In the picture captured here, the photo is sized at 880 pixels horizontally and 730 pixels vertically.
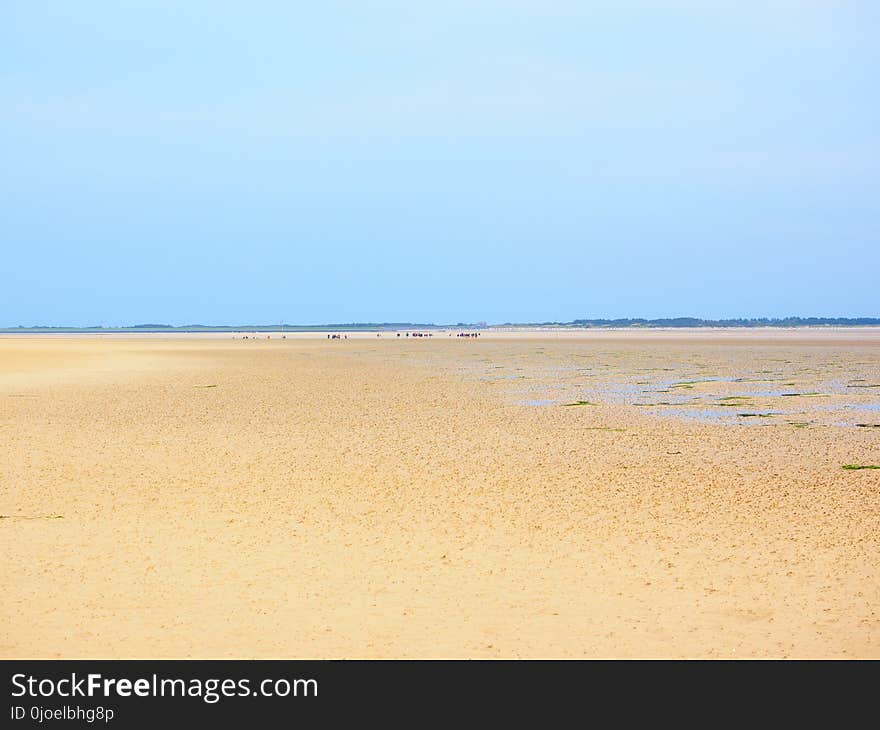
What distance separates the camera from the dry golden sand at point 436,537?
6.10m

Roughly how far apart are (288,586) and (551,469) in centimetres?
575

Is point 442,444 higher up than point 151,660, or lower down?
higher up

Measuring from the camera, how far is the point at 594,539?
8594 millimetres

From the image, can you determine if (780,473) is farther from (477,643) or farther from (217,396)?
(217,396)

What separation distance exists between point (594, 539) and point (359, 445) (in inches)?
250

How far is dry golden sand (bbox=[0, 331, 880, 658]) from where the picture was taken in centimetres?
610

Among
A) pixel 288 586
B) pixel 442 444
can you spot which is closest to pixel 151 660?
pixel 288 586

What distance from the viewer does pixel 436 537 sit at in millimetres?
8703

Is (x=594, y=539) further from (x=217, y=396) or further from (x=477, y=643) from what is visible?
(x=217, y=396)

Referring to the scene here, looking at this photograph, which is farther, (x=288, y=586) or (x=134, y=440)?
(x=134, y=440)

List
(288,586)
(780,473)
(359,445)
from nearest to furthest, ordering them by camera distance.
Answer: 1. (288,586)
2. (780,473)
3. (359,445)
